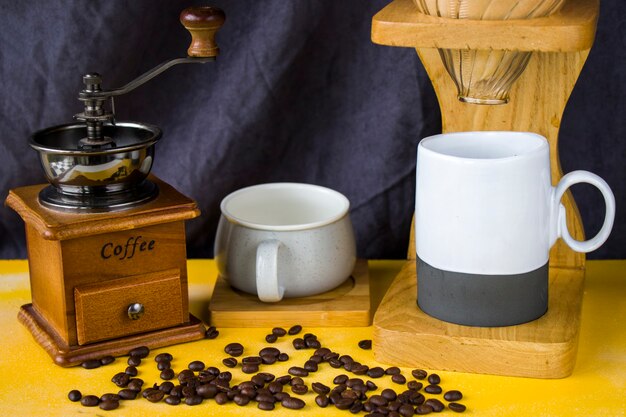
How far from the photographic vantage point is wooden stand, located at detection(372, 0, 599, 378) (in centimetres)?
106

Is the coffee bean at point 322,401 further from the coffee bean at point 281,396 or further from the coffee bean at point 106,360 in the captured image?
the coffee bean at point 106,360

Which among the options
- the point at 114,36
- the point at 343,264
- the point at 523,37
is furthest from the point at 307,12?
the point at 523,37

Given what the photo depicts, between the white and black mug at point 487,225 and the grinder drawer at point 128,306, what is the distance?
293mm

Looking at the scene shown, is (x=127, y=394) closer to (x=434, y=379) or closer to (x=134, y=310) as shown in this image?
(x=134, y=310)

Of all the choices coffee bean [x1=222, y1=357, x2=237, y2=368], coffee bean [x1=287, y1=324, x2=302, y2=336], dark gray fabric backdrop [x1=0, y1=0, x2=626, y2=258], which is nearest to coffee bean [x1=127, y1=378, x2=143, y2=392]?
coffee bean [x1=222, y1=357, x2=237, y2=368]

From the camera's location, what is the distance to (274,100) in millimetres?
1524

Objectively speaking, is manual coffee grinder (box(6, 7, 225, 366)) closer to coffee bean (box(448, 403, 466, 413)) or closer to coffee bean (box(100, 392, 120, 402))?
coffee bean (box(100, 392, 120, 402))

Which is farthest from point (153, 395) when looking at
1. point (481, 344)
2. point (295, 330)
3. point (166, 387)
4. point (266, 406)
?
point (481, 344)

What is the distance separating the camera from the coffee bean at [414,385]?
1130 mm

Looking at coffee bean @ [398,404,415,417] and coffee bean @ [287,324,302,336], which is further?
coffee bean @ [287,324,302,336]

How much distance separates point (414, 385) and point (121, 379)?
1.04 feet

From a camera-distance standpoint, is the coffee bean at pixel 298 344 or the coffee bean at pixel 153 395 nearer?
the coffee bean at pixel 153 395

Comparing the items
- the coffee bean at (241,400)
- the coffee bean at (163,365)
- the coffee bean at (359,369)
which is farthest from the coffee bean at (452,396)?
the coffee bean at (163,365)

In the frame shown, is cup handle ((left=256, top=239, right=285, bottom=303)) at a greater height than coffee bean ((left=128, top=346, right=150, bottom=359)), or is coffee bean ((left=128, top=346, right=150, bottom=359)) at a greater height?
cup handle ((left=256, top=239, right=285, bottom=303))
